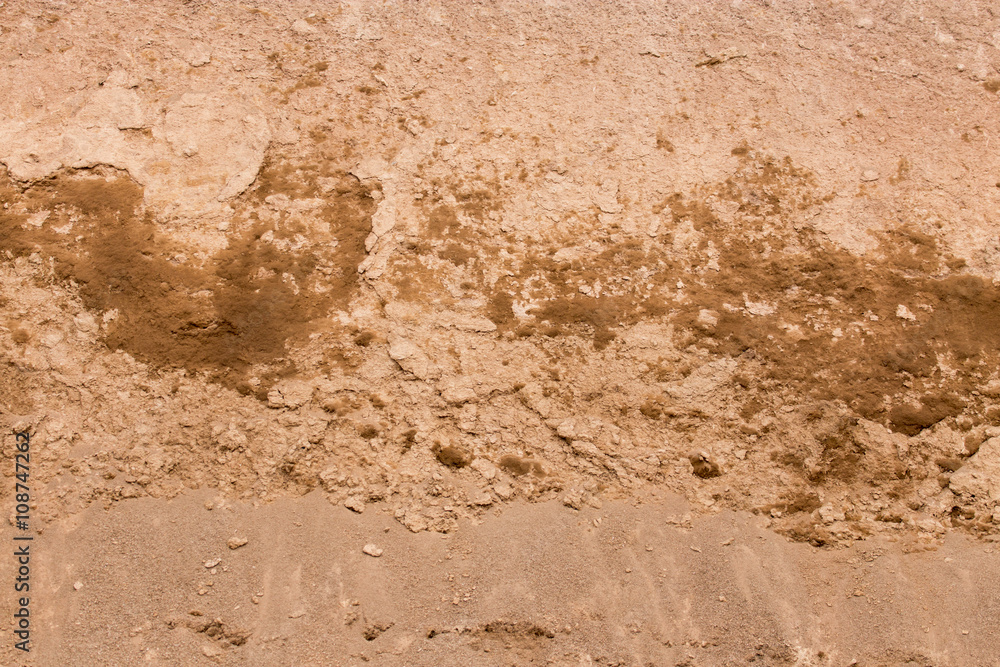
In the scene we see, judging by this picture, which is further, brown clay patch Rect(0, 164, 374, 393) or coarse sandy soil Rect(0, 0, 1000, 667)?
brown clay patch Rect(0, 164, 374, 393)

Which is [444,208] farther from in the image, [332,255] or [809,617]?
[809,617]

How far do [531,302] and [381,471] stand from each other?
170cm

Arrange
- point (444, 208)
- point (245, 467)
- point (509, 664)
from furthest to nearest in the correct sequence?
point (444, 208)
point (245, 467)
point (509, 664)

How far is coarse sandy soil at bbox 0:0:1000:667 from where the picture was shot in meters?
4.78

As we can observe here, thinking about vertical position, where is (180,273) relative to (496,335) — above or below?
below

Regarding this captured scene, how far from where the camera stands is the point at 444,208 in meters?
5.49

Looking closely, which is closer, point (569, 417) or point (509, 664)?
point (509, 664)

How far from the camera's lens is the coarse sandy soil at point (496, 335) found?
478 cm

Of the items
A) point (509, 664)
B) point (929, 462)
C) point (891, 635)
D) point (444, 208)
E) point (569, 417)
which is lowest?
point (509, 664)

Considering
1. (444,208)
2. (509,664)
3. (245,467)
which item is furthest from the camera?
(444,208)

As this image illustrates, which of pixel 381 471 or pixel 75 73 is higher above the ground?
pixel 75 73

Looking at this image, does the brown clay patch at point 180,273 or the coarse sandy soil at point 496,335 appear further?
the brown clay patch at point 180,273

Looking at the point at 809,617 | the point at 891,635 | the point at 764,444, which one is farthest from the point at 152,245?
the point at 891,635

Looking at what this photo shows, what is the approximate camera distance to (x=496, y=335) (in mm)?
5258
